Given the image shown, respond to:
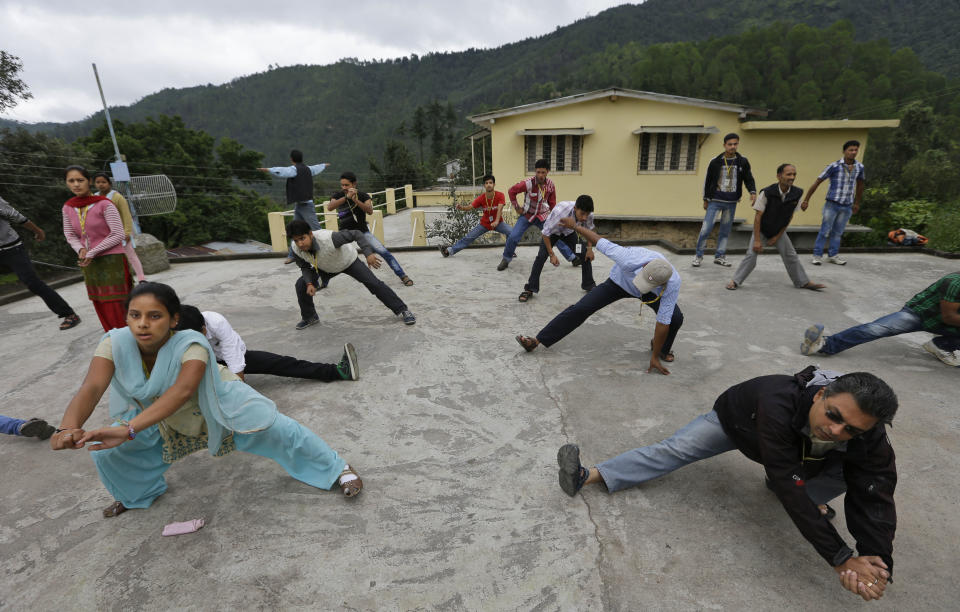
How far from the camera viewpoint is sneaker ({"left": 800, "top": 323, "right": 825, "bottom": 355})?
3.93m

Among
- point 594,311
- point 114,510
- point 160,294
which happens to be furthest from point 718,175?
point 114,510

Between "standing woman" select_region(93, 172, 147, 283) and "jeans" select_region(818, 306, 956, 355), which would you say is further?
"standing woman" select_region(93, 172, 147, 283)

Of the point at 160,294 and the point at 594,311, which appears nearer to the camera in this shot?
the point at 160,294

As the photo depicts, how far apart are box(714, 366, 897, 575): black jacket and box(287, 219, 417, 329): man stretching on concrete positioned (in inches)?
140

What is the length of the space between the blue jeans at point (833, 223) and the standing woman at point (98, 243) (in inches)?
330

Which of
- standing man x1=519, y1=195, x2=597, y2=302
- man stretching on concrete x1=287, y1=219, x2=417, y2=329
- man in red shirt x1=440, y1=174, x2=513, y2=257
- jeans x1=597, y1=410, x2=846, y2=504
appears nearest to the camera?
jeans x1=597, y1=410, x2=846, y2=504

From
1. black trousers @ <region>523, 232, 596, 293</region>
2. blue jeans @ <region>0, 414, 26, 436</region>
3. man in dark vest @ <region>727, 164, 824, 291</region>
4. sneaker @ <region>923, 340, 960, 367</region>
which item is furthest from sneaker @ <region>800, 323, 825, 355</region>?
blue jeans @ <region>0, 414, 26, 436</region>

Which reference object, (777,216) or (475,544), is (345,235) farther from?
(777,216)

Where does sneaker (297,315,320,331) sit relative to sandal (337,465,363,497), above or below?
above

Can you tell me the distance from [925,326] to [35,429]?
6565 mm

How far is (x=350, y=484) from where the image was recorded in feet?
8.02

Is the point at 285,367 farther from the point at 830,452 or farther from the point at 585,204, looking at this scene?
the point at 830,452

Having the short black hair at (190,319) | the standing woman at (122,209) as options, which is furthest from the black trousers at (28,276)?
the short black hair at (190,319)

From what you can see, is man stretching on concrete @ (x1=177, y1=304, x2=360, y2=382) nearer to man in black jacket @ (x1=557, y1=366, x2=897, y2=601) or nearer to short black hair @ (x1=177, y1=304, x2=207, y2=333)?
short black hair @ (x1=177, y1=304, x2=207, y2=333)
